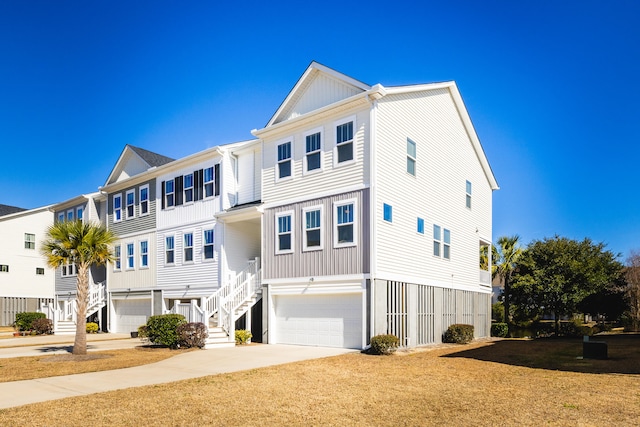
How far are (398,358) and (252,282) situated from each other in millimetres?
8913

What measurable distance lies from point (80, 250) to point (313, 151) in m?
9.45

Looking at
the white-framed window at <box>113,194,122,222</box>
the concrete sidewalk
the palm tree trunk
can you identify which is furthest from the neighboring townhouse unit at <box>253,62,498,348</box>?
the white-framed window at <box>113,194,122,222</box>

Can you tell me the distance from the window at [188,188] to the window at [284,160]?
7.32m

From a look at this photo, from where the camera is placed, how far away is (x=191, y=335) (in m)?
20.6

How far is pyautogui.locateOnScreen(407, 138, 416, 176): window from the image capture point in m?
22.4

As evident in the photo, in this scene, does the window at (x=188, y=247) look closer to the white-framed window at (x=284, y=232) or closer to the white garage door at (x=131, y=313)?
the white garage door at (x=131, y=313)

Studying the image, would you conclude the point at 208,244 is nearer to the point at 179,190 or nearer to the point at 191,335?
the point at 179,190

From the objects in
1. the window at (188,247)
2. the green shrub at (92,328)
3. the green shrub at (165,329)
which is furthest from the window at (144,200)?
the green shrub at (165,329)

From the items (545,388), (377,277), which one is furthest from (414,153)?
(545,388)

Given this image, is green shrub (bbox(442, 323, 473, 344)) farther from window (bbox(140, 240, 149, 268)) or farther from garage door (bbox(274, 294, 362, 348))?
window (bbox(140, 240, 149, 268))

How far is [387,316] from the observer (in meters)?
20.1

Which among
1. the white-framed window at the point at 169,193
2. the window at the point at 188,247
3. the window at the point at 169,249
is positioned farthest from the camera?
the white-framed window at the point at 169,193

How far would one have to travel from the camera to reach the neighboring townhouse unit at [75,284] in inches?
1284

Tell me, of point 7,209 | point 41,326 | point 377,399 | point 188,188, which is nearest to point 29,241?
point 7,209
